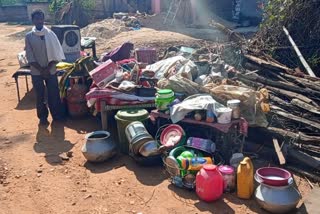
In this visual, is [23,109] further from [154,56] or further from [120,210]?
[120,210]

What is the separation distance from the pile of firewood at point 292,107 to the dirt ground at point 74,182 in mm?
545

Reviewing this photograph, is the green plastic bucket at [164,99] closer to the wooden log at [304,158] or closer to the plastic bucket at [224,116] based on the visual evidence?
the plastic bucket at [224,116]

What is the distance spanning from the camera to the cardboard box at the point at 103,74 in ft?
22.5

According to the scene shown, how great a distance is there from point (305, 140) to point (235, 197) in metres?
1.55

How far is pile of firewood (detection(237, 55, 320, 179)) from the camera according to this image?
17.0 ft

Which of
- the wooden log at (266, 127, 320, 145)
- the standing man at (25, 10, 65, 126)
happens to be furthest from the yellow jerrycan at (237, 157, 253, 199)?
the standing man at (25, 10, 65, 126)

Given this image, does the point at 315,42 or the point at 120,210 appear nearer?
the point at 120,210

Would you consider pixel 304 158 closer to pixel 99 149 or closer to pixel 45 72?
pixel 99 149

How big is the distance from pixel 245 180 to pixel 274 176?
39 cm

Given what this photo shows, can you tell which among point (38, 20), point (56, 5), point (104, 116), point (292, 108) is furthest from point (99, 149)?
point (56, 5)

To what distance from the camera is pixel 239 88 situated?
18.9 feet

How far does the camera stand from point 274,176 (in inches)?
177

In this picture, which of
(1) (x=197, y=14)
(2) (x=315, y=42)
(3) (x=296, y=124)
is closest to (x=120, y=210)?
(3) (x=296, y=124)

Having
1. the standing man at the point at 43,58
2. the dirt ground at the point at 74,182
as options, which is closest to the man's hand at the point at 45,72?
the standing man at the point at 43,58
